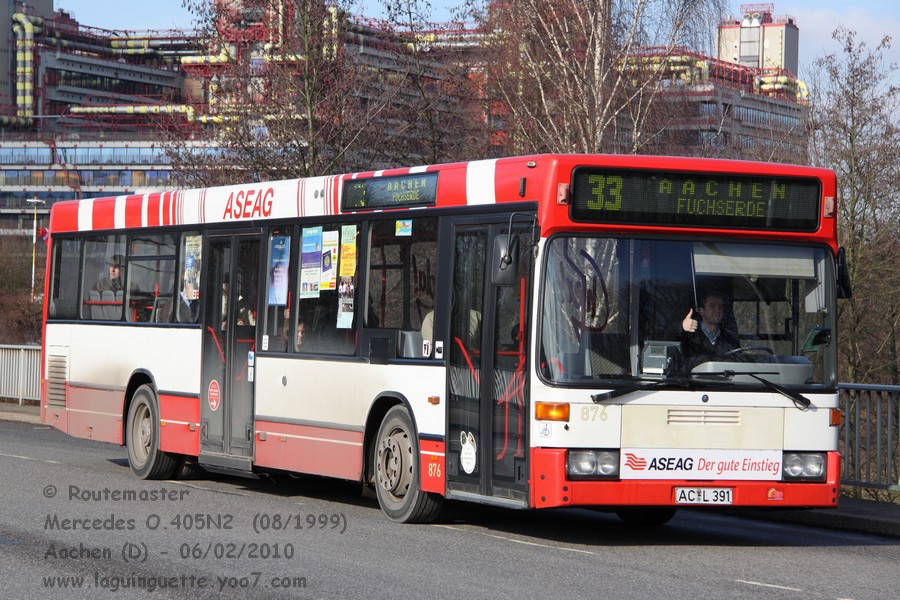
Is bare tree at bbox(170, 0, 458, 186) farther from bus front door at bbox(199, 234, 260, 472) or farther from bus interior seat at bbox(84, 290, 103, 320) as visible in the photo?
bus front door at bbox(199, 234, 260, 472)

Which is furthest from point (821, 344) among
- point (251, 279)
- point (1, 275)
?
point (1, 275)

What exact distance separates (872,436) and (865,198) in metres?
20.8

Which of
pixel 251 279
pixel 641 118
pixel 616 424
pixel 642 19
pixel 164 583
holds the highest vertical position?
pixel 642 19

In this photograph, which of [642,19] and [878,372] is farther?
[878,372]

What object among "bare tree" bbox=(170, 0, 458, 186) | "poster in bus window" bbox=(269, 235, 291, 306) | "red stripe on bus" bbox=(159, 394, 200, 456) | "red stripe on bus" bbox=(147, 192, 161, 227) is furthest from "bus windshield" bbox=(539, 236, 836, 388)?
"bare tree" bbox=(170, 0, 458, 186)

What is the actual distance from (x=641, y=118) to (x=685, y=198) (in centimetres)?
1921

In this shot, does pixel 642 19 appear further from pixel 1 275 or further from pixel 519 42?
pixel 1 275

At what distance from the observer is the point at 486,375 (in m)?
11.5

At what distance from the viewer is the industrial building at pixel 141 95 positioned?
2995 centimetres

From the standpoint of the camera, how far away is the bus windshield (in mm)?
10797

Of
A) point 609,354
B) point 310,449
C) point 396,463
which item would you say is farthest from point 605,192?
point 310,449

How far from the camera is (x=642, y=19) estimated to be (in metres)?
29.5

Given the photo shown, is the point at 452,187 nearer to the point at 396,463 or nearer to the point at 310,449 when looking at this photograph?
the point at 396,463

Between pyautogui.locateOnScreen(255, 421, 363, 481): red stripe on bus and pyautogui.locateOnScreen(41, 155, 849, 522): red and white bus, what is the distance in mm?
26
